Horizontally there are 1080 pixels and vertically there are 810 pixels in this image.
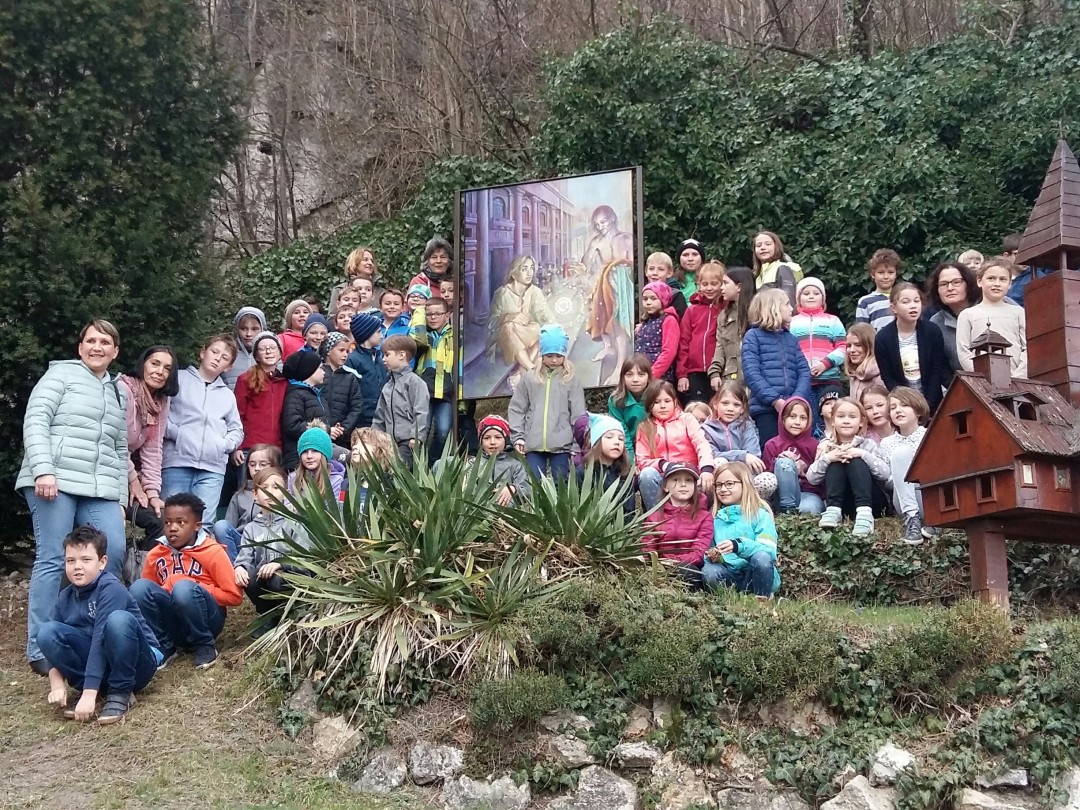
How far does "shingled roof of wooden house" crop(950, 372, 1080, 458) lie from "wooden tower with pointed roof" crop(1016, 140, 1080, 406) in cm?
21

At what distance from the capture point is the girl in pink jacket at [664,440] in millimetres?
9750

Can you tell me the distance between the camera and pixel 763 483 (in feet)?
32.6

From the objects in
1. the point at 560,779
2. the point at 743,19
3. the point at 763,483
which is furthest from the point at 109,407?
the point at 743,19

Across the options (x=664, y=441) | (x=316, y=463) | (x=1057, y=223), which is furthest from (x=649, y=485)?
(x=1057, y=223)

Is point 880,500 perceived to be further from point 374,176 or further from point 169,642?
point 374,176

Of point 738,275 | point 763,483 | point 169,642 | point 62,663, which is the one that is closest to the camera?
point 62,663

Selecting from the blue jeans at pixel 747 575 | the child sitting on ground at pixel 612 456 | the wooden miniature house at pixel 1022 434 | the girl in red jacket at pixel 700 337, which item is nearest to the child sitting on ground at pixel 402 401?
the child sitting on ground at pixel 612 456

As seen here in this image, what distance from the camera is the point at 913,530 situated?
9.38 meters

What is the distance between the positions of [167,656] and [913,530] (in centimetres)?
522

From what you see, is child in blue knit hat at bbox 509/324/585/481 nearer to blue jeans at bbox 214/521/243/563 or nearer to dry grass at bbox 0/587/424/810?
blue jeans at bbox 214/521/243/563

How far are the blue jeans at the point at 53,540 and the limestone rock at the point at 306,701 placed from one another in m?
1.51

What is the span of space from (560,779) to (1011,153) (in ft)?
35.0

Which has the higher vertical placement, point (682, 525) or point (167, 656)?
point (682, 525)

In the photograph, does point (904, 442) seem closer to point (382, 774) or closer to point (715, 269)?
point (715, 269)
